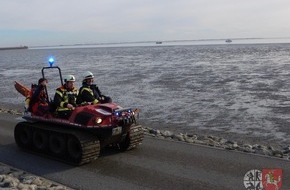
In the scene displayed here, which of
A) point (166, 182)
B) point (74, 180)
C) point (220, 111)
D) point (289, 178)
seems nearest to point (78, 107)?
point (74, 180)

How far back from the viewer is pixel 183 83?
33094mm

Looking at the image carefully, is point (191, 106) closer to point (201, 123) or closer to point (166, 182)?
point (201, 123)

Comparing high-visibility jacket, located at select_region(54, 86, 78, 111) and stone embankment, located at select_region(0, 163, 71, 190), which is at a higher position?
high-visibility jacket, located at select_region(54, 86, 78, 111)

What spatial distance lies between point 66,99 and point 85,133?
140 cm

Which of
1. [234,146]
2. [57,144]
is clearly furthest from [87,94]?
[234,146]

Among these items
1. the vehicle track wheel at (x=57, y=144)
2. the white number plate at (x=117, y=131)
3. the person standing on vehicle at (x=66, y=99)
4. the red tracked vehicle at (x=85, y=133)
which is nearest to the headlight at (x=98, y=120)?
the red tracked vehicle at (x=85, y=133)

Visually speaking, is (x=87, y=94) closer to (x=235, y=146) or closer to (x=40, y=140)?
(x=40, y=140)

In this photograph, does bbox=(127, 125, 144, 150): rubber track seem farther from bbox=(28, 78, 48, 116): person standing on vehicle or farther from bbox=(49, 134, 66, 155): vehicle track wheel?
bbox=(28, 78, 48, 116): person standing on vehicle

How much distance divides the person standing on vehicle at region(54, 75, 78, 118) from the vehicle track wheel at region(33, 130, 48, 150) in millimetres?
730

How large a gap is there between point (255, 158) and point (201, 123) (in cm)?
799

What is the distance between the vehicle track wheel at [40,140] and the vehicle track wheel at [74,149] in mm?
1078

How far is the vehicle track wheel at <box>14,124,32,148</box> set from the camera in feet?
40.4

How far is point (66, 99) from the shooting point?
11.8m

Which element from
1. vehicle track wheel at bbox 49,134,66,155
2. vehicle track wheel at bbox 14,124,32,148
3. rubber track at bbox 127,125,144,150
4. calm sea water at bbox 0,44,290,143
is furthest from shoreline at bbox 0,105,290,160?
vehicle track wheel at bbox 14,124,32,148
